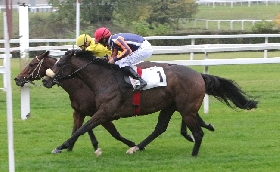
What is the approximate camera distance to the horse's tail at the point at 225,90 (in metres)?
8.45

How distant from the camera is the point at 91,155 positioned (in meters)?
8.04

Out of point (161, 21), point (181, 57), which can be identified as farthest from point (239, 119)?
point (161, 21)

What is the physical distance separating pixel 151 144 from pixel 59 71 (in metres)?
1.61

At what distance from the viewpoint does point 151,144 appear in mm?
8836

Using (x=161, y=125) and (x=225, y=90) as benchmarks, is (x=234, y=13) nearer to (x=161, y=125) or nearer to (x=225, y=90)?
(x=225, y=90)

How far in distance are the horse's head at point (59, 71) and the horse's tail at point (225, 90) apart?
1597mm

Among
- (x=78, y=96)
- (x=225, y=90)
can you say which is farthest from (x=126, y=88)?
(x=225, y=90)

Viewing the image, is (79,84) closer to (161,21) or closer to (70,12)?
(70,12)

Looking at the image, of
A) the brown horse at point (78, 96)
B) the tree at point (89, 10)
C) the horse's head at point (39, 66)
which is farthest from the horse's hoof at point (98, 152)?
the tree at point (89, 10)

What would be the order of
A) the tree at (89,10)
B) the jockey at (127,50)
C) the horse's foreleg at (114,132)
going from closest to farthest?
the jockey at (127,50), the horse's foreleg at (114,132), the tree at (89,10)

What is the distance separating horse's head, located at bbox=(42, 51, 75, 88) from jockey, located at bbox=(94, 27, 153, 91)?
1.45ft

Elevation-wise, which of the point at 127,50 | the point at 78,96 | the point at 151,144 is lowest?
the point at 151,144

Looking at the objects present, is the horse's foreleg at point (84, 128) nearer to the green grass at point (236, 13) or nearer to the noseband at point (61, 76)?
the noseband at point (61, 76)

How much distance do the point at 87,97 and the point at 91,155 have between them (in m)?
0.67
